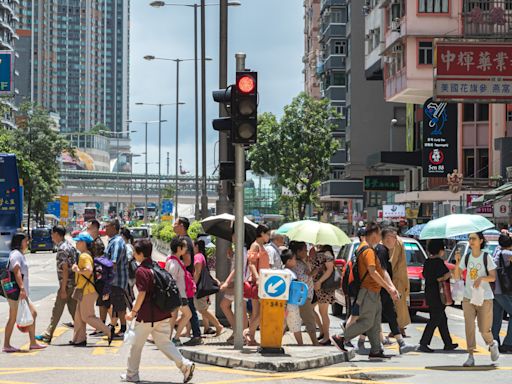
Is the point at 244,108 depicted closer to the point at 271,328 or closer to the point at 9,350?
the point at 271,328

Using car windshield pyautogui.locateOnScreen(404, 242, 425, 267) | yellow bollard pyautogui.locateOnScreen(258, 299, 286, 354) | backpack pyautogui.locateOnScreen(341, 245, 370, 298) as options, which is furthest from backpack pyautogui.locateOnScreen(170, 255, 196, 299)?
car windshield pyautogui.locateOnScreen(404, 242, 425, 267)

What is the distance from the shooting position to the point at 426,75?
204 feet

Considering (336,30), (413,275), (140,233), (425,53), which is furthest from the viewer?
(336,30)

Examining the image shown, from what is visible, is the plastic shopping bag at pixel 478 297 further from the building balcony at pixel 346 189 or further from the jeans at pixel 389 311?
the building balcony at pixel 346 189

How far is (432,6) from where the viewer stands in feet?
207

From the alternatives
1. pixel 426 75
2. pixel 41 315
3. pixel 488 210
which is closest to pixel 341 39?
pixel 426 75

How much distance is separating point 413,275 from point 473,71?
22489 millimetres

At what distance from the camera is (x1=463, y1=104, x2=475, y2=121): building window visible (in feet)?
220

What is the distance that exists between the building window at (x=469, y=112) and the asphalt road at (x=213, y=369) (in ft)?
165

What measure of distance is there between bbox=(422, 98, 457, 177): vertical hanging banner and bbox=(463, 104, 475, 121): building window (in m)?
0.86

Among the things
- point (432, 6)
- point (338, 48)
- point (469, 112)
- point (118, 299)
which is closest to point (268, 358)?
point (118, 299)

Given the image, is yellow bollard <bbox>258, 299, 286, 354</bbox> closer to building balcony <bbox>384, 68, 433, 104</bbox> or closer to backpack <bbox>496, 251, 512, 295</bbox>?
backpack <bbox>496, 251, 512, 295</bbox>

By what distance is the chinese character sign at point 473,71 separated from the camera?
44969mm

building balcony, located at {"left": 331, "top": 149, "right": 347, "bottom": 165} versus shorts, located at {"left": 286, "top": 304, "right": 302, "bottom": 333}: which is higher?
building balcony, located at {"left": 331, "top": 149, "right": 347, "bottom": 165}
